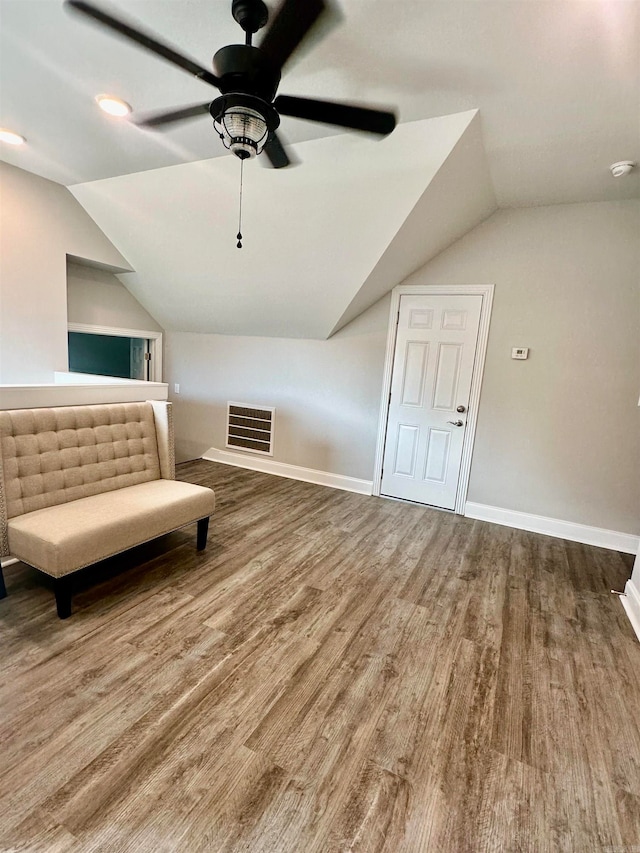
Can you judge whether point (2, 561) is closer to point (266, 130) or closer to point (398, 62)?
point (266, 130)

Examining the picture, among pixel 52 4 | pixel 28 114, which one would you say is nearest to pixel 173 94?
pixel 52 4

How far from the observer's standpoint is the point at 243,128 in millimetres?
1558

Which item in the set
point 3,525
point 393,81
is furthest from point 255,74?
point 3,525

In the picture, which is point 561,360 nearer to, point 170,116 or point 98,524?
point 170,116

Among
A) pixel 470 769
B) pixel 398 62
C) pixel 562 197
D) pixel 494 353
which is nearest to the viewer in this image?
pixel 470 769

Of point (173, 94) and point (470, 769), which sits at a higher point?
point (173, 94)

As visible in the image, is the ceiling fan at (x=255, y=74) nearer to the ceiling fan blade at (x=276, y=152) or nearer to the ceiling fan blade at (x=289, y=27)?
the ceiling fan blade at (x=289, y=27)

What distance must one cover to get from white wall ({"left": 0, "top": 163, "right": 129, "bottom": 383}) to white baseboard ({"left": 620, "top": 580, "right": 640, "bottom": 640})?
5.15 m

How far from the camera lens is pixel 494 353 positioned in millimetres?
3756

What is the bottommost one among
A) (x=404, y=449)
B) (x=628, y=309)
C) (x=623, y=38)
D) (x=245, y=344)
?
(x=404, y=449)

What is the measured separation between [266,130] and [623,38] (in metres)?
1.56

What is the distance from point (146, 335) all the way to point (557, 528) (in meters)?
5.23

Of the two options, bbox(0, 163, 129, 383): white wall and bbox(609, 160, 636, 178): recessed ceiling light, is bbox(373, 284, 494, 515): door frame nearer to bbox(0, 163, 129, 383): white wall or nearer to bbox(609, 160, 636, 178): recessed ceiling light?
bbox(609, 160, 636, 178): recessed ceiling light

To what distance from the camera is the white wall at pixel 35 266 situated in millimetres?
3555
